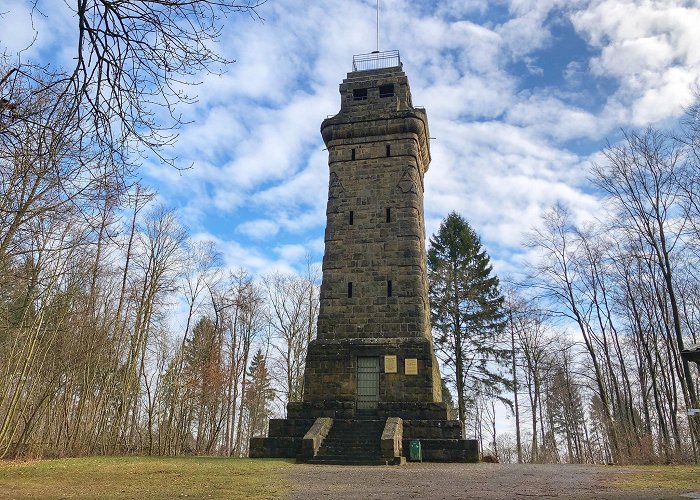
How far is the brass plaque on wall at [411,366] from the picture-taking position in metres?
16.4

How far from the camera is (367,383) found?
16.7 m

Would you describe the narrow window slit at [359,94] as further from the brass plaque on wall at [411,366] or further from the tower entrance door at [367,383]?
the brass plaque on wall at [411,366]

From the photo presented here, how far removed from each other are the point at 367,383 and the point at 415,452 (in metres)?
2.99

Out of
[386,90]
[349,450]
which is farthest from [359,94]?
[349,450]

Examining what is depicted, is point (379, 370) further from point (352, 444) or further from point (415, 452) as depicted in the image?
point (415, 452)

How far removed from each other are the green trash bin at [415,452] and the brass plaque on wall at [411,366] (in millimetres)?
2448

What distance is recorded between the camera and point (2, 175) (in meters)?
6.07

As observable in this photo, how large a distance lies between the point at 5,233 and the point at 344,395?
37.4 feet

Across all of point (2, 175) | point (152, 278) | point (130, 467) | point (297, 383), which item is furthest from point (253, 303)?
point (2, 175)

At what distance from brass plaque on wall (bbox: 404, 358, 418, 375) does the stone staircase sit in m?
1.78

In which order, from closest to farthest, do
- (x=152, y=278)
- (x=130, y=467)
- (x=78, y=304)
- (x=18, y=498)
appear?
(x=18, y=498), (x=130, y=467), (x=78, y=304), (x=152, y=278)

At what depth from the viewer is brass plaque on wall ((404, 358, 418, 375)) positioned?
53.8 ft

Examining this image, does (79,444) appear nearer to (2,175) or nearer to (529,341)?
(2,175)

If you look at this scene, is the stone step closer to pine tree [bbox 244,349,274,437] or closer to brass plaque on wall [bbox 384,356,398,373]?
brass plaque on wall [bbox 384,356,398,373]
